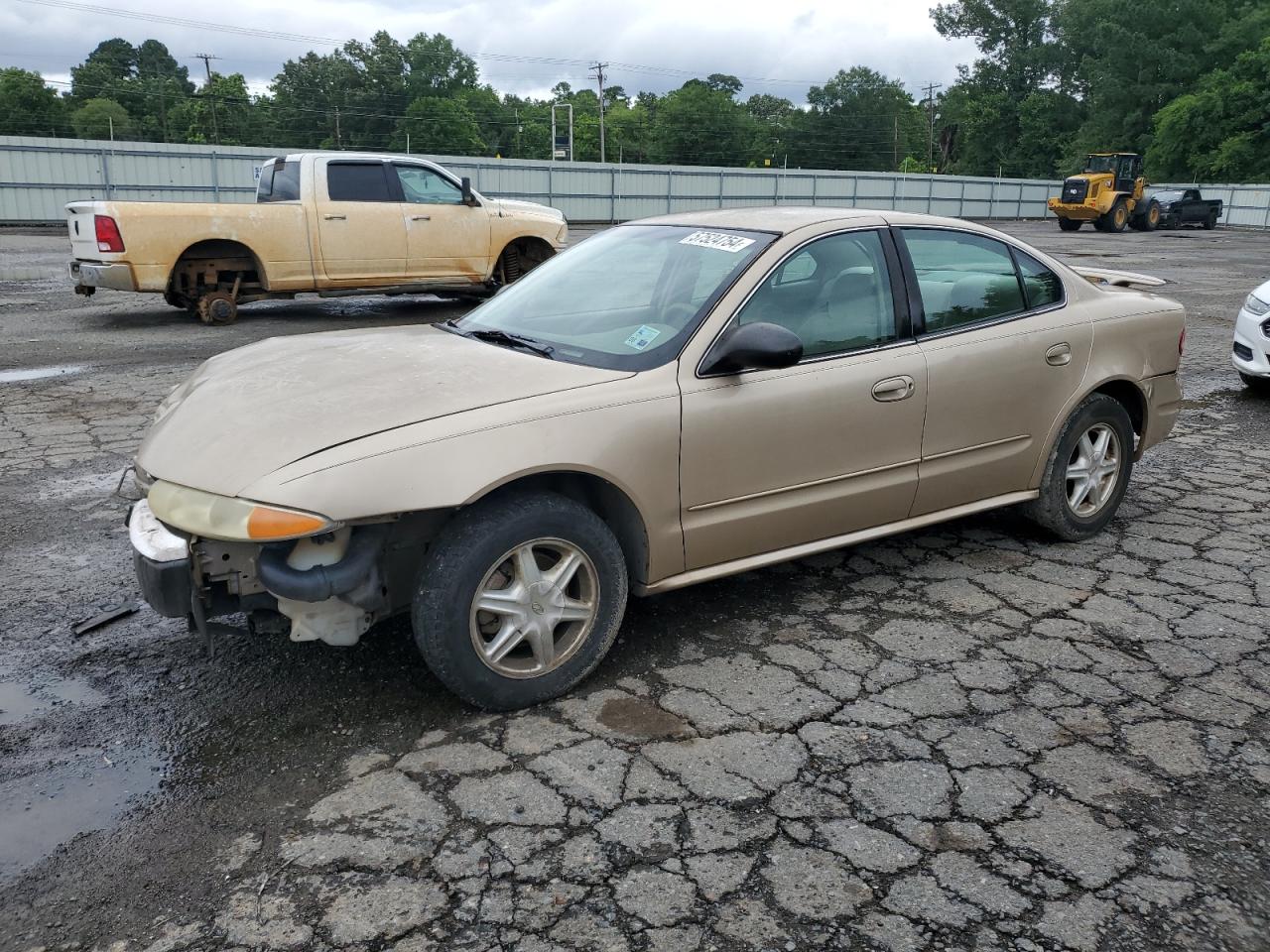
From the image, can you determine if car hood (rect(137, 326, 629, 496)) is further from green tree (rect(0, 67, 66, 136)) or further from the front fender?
green tree (rect(0, 67, 66, 136))

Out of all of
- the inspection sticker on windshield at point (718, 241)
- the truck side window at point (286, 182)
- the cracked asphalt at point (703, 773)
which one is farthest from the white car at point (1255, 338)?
the truck side window at point (286, 182)

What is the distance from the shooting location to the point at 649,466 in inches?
131

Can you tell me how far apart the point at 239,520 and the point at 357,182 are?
9.41 meters

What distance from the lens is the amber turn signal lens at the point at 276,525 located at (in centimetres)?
275

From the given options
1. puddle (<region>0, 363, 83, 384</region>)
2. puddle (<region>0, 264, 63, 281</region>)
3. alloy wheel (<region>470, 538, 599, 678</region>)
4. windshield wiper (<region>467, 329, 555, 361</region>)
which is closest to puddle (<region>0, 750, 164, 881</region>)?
alloy wheel (<region>470, 538, 599, 678</region>)

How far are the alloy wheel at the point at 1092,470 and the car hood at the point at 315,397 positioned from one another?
2.47 metres

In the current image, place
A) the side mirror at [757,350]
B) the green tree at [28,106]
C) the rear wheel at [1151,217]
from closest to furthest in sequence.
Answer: the side mirror at [757,350]
the rear wheel at [1151,217]
the green tree at [28,106]

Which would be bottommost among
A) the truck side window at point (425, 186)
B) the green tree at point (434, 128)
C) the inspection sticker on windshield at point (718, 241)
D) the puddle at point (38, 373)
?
the puddle at point (38, 373)

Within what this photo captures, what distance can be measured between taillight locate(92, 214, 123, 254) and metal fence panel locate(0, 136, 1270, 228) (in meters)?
11.7

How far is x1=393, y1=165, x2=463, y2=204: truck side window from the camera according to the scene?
11.7m

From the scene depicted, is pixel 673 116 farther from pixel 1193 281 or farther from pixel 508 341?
pixel 508 341

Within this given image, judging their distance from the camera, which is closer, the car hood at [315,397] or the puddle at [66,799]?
the puddle at [66,799]

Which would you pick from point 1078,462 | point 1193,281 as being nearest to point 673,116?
point 1193,281

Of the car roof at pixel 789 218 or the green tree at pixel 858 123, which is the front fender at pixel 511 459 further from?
the green tree at pixel 858 123
